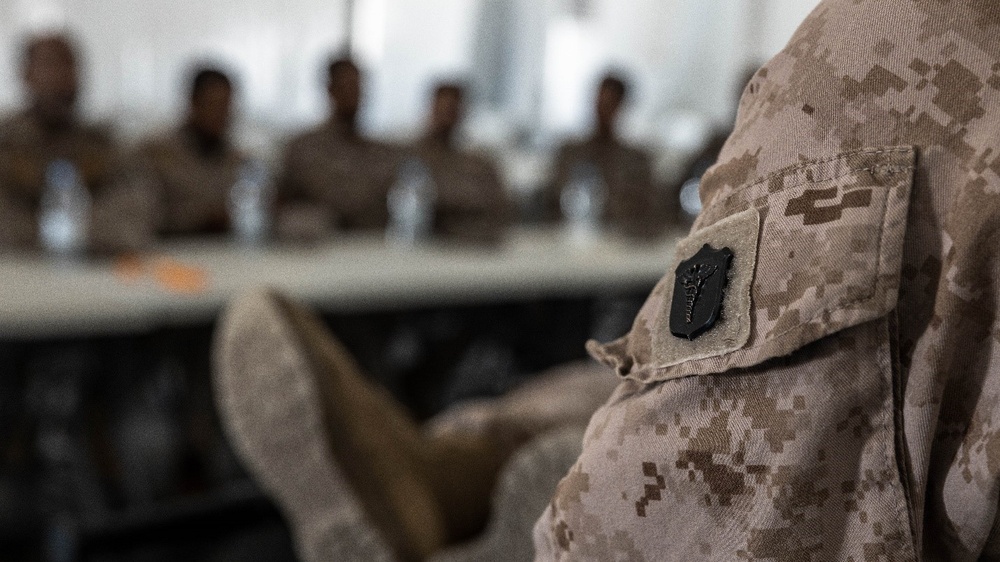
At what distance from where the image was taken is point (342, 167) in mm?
3250

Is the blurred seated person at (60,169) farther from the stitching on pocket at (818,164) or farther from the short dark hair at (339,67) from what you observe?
the stitching on pocket at (818,164)

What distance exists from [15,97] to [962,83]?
3.97 meters

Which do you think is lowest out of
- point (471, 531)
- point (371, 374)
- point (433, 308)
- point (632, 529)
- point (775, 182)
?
point (371, 374)

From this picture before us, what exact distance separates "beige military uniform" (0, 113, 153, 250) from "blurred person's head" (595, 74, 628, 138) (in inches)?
77.9

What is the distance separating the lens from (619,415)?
0.51 metres

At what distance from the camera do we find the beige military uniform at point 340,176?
3.19 metres

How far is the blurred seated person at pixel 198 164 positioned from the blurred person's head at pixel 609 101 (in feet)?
5.09

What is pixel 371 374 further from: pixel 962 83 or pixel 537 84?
pixel 537 84

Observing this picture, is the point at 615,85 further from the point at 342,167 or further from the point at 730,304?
the point at 730,304

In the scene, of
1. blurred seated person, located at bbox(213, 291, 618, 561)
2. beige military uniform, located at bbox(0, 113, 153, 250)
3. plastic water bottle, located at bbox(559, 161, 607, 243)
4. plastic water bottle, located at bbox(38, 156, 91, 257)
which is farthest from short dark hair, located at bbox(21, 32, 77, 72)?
blurred seated person, located at bbox(213, 291, 618, 561)

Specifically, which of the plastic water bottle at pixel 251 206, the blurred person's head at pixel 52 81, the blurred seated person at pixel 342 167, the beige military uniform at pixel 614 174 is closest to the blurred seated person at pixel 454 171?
the blurred seated person at pixel 342 167

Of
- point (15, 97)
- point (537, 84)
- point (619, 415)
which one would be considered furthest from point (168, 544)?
point (537, 84)

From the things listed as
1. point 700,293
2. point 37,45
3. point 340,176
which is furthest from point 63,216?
point 700,293

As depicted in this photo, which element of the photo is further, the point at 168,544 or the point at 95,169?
the point at 95,169
